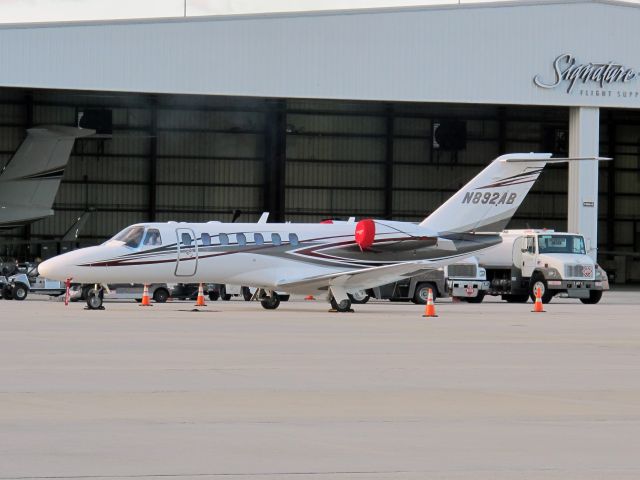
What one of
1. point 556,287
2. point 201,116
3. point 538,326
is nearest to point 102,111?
point 201,116

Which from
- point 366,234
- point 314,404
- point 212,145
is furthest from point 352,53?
point 314,404

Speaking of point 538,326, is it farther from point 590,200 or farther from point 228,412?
point 590,200

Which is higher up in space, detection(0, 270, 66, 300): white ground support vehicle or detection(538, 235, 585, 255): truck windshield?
detection(538, 235, 585, 255): truck windshield

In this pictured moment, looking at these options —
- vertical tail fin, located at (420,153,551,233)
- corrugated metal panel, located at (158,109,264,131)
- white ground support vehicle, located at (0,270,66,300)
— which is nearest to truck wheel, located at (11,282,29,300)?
white ground support vehicle, located at (0,270,66,300)

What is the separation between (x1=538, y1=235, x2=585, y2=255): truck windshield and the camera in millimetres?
43562

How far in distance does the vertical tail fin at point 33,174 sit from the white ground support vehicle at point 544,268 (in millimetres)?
20182

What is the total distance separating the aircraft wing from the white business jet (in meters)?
0.03

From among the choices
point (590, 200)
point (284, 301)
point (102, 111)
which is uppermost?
point (102, 111)

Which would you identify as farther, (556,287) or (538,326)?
(556,287)

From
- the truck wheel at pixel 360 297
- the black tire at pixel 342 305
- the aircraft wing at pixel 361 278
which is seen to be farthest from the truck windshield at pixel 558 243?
the black tire at pixel 342 305

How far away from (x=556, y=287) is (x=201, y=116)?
2787cm

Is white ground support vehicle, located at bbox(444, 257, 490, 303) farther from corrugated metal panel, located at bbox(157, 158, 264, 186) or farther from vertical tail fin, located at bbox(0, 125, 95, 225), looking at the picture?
corrugated metal panel, located at bbox(157, 158, 264, 186)

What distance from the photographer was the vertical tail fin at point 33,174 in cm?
5491

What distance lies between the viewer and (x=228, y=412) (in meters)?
12.2
